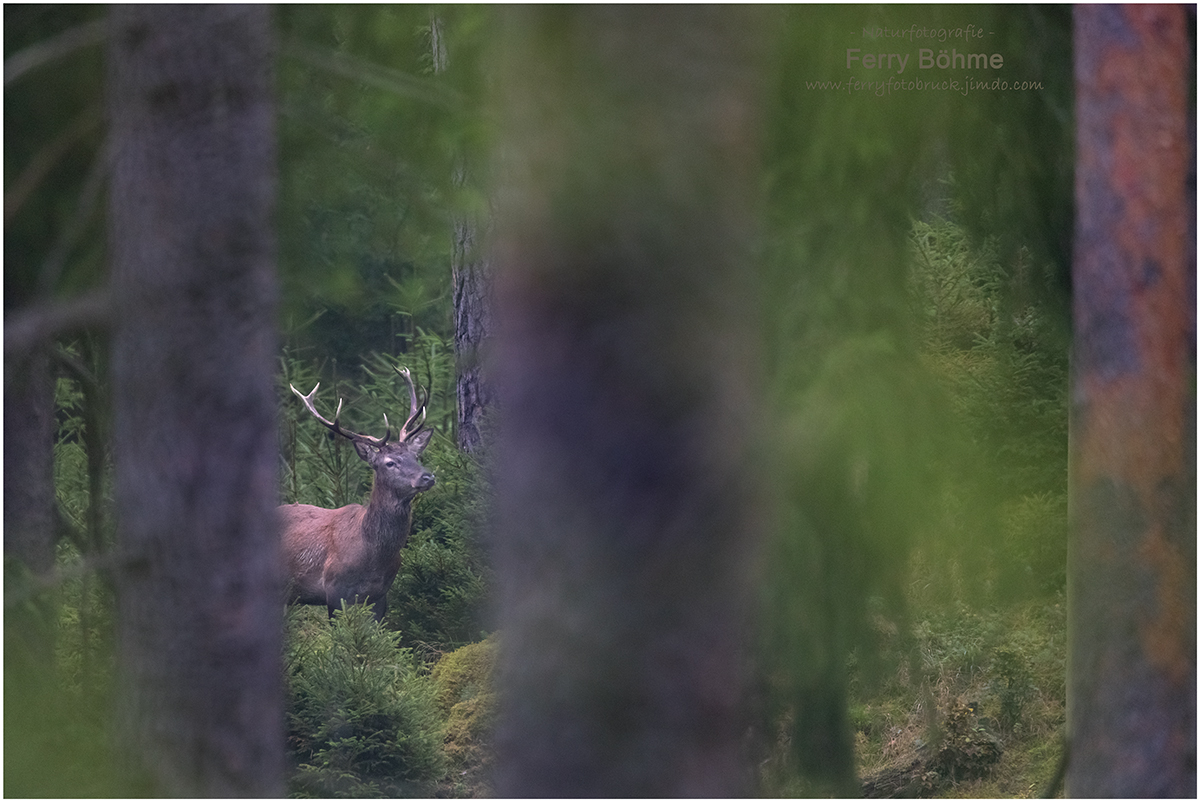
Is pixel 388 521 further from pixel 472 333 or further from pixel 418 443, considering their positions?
pixel 472 333

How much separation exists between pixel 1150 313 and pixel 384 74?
2.58m

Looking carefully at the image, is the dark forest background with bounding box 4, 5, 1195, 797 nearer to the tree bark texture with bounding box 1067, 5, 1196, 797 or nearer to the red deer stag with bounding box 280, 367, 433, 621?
the tree bark texture with bounding box 1067, 5, 1196, 797

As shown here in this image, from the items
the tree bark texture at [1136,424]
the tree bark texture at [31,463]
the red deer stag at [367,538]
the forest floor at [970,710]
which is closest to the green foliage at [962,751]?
the forest floor at [970,710]

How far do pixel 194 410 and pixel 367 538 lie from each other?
6.48 metres

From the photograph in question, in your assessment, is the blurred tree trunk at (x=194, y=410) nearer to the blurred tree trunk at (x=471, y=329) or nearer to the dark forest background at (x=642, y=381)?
the dark forest background at (x=642, y=381)

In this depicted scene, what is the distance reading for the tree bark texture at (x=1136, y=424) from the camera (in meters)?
3.64

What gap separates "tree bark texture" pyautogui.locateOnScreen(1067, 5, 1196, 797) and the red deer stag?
6381 mm

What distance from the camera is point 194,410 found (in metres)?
3.19

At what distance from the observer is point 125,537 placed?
3.27m

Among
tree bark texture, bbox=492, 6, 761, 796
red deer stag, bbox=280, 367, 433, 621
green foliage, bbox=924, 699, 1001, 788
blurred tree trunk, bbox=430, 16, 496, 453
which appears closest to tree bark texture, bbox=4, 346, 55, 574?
tree bark texture, bbox=492, 6, 761, 796

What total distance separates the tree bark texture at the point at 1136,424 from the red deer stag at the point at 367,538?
20.9 feet

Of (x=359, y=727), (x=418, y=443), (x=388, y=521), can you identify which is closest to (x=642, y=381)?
(x=359, y=727)

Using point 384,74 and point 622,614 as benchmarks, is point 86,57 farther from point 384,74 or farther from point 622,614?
point 622,614

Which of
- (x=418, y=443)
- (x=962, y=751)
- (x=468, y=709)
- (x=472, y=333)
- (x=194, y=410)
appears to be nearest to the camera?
(x=194, y=410)
